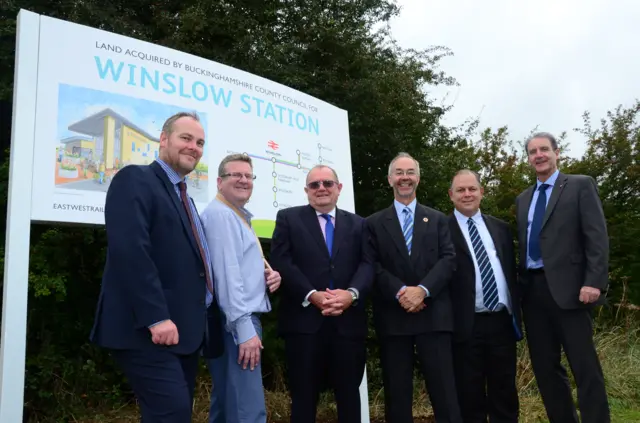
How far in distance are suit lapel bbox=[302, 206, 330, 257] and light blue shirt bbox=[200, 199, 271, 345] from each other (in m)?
0.61

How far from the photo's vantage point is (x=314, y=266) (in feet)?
12.8

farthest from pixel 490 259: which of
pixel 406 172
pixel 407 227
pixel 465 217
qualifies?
pixel 406 172

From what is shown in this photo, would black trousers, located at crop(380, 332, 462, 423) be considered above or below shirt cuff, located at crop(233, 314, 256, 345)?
below

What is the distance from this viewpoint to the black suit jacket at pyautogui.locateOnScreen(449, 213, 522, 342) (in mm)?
4352

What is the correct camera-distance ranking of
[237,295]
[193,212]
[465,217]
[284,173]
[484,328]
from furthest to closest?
[284,173] → [465,217] → [484,328] → [237,295] → [193,212]

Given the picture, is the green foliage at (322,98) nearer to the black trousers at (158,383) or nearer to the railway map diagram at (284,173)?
the railway map diagram at (284,173)

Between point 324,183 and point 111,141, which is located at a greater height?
point 111,141

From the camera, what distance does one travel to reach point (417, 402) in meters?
6.20

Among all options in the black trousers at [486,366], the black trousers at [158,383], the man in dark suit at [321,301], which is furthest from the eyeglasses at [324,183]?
the black trousers at [158,383]

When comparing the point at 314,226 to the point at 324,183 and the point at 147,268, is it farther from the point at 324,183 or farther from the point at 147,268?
the point at 147,268

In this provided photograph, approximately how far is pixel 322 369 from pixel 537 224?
1.95 m

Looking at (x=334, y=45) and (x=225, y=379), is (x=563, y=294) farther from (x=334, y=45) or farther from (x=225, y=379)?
(x=334, y=45)

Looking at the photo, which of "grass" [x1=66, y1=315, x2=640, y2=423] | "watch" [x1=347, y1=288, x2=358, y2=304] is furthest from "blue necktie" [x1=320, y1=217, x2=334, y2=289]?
"grass" [x1=66, y1=315, x2=640, y2=423]

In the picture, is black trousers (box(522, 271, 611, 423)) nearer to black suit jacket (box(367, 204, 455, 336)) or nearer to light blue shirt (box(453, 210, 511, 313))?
light blue shirt (box(453, 210, 511, 313))
